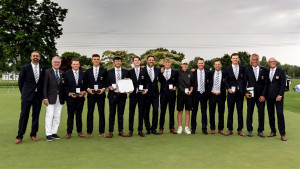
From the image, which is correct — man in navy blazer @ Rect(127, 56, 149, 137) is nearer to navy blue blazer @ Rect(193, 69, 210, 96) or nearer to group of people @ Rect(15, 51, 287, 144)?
group of people @ Rect(15, 51, 287, 144)

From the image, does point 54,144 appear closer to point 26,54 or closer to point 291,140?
point 291,140

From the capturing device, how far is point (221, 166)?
419cm

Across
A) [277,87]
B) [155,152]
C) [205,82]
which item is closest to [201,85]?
[205,82]

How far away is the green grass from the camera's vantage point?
4297 millimetres

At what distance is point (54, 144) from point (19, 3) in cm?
3782

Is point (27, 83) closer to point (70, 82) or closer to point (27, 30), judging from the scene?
point (70, 82)

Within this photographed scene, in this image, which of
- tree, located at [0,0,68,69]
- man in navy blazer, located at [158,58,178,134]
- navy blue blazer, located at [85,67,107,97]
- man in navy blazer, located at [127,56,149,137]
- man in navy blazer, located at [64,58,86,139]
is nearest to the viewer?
man in navy blazer, located at [64,58,86,139]

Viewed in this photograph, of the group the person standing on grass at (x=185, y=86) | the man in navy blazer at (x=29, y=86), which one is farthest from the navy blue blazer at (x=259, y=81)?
the man in navy blazer at (x=29, y=86)

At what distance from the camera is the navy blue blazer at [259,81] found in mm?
6539

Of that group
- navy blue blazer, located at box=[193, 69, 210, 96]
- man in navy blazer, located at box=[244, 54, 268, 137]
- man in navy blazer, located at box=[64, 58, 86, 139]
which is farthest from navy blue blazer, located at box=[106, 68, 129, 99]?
man in navy blazer, located at box=[244, 54, 268, 137]

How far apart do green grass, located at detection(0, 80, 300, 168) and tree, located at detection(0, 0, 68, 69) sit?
33.5 m

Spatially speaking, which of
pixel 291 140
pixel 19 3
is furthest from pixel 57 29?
pixel 291 140

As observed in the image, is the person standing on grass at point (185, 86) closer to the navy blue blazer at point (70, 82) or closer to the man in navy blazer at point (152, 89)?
the man in navy blazer at point (152, 89)

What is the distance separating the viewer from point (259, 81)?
659 centimetres
